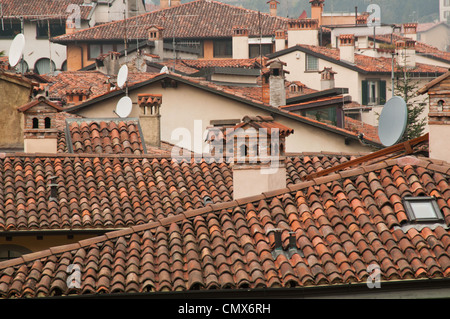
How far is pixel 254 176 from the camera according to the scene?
18453mm

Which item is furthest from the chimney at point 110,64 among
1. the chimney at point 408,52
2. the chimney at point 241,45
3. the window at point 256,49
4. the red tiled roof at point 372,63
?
the window at point 256,49

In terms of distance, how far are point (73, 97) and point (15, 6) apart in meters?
39.5

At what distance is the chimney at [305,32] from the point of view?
67.1m

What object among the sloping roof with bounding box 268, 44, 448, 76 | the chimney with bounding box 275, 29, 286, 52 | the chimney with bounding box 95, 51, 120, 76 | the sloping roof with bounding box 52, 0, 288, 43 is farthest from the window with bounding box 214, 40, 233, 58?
the chimney with bounding box 95, 51, 120, 76

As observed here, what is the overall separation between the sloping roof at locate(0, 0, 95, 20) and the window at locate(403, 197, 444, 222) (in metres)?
68.8

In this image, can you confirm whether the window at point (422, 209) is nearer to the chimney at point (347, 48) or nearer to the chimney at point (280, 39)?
the chimney at point (347, 48)

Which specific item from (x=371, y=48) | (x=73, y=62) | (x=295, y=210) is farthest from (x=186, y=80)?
(x=73, y=62)

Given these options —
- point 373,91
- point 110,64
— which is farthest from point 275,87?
point 110,64

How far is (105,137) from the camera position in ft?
83.0

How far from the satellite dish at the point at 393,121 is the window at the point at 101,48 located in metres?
57.4

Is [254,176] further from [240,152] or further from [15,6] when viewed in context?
[15,6]

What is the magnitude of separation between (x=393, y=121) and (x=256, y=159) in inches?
109

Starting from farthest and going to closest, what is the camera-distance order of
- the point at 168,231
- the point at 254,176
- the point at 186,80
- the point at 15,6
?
the point at 15,6
the point at 186,80
the point at 254,176
the point at 168,231
